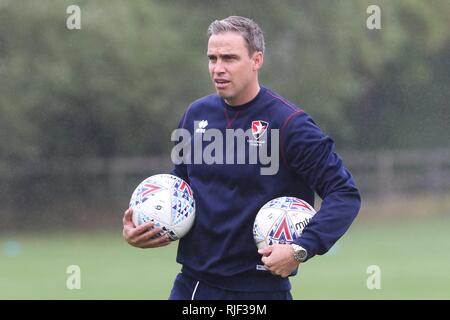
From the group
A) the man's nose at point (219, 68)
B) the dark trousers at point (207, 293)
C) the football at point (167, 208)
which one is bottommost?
the dark trousers at point (207, 293)

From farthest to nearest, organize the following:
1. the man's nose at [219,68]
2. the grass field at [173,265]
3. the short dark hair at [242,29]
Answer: the grass field at [173,265], the short dark hair at [242,29], the man's nose at [219,68]

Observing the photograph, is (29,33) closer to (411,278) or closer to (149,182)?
(411,278)

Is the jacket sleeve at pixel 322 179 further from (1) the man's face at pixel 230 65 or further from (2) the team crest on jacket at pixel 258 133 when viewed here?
(1) the man's face at pixel 230 65

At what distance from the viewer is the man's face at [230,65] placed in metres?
5.65

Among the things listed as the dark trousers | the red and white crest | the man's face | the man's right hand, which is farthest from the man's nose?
the dark trousers

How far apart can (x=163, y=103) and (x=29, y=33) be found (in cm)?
380

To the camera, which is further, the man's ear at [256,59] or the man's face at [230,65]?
the man's ear at [256,59]

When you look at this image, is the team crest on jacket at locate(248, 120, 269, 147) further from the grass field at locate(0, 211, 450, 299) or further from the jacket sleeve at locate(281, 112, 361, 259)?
the grass field at locate(0, 211, 450, 299)

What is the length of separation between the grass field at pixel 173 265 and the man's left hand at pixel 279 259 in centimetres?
761

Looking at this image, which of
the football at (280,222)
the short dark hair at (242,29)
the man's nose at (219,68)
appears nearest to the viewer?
the football at (280,222)

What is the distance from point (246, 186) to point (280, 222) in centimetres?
31

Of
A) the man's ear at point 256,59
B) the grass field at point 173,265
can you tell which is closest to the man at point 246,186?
the man's ear at point 256,59

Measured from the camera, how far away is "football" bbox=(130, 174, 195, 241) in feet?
18.9

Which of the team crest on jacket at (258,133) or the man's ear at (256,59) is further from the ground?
the man's ear at (256,59)
